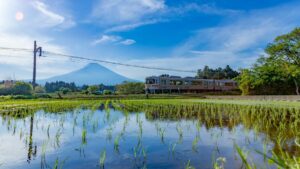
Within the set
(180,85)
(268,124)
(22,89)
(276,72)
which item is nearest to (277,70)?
(276,72)

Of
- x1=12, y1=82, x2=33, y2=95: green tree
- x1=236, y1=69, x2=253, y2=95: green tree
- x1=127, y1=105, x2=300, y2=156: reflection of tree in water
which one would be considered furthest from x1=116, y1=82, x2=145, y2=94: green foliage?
x1=127, y1=105, x2=300, y2=156: reflection of tree in water

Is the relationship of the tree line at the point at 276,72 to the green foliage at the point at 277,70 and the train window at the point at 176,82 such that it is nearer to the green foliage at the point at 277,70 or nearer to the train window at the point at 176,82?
the green foliage at the point at 277,70

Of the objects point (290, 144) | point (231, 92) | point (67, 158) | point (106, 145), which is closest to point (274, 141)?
point (290, 144)

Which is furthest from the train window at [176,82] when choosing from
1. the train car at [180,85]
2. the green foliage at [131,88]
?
the green foliage at [131,88]

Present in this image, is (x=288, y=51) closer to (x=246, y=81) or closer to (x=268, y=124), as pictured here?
(x=246, y=81)

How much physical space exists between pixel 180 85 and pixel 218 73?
34.9m

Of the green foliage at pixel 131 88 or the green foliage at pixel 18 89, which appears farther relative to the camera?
the green foliage at pixel 131 88

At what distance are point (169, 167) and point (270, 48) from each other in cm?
3193

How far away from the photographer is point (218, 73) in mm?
71188

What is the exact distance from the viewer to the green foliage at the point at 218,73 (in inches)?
2763

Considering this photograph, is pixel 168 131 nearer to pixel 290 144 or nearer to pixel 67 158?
pixel 290 144

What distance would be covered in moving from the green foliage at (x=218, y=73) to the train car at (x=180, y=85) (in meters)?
25.8

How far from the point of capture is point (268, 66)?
3247 cm

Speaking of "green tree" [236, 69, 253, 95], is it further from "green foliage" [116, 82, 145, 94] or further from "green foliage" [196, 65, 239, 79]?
"green foliage" [196, 65, 239, 79]
